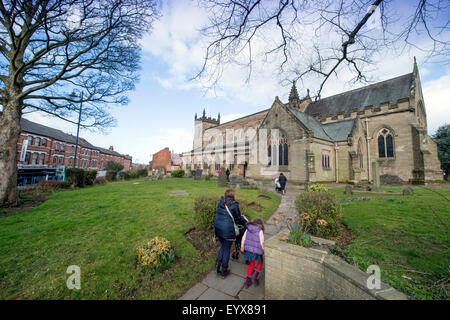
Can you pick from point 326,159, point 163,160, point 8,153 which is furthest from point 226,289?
point 163,160

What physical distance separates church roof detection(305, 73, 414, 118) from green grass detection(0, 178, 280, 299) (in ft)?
68.2

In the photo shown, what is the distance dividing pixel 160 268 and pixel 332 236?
16.2 ft

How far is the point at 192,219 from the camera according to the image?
21.2 feet

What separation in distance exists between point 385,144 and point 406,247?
25.4 m

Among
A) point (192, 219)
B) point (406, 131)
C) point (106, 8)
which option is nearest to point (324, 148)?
point (406, 131)

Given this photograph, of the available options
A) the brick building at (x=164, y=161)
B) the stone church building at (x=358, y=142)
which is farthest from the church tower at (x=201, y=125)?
the stone church building at (x=358, y=142)

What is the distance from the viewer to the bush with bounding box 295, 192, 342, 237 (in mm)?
5258

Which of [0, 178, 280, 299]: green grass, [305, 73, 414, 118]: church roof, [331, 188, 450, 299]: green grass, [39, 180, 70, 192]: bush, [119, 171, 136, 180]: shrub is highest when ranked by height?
[305, 73, 414, 118]: church roof

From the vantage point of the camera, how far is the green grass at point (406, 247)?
8.77ft

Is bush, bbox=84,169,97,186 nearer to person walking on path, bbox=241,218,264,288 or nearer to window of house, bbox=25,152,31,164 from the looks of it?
person walking on path, bbox=241,218,264,288

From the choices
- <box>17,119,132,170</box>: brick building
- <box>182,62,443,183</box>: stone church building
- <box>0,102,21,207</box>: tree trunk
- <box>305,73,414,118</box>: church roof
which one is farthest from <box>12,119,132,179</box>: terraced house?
<box>305,73,414,118</box>: church roof

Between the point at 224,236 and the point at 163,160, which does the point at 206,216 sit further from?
the point at 163,160

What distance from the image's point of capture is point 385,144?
74.2 ft
